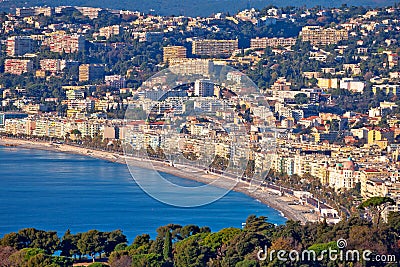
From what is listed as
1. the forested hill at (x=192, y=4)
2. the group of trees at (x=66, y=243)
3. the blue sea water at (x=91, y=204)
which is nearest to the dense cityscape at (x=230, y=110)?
the group of trees at (x=66, y=243)

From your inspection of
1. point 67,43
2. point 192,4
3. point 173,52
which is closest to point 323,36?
point 173,52

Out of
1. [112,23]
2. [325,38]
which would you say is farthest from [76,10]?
[325,38]

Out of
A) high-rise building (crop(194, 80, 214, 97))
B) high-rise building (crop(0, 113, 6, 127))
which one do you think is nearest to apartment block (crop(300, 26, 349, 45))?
high-rise building (crop(194, 80, 214, 97))

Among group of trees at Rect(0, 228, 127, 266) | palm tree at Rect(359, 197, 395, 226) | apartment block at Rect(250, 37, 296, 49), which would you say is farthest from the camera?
apartment block at Rect(250, 37, 296, 49)

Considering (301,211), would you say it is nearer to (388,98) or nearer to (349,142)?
(349,142)

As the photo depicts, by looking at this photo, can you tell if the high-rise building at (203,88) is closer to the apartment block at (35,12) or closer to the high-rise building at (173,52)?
the high-rise building at (173,52)

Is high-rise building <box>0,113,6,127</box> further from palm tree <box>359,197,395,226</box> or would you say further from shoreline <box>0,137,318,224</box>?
palm tree <box>359,197,395,226</box>

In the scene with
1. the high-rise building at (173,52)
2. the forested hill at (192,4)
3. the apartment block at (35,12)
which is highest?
the forested hill at (192,4)
